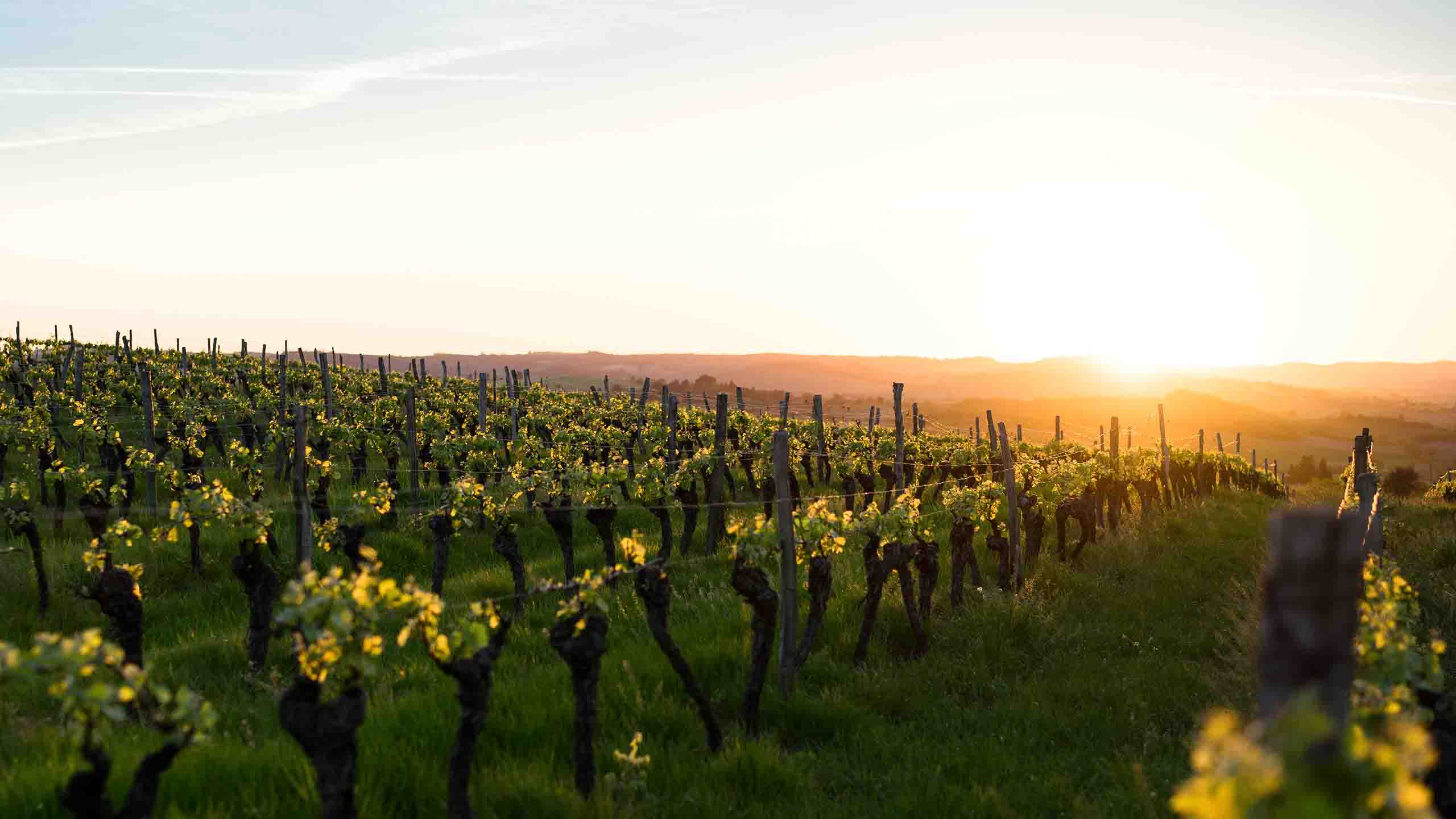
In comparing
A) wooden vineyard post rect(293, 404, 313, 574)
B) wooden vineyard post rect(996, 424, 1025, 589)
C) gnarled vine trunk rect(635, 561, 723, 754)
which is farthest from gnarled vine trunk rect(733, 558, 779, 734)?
wooden vineyard post rect(996, 424, 1025, 589)

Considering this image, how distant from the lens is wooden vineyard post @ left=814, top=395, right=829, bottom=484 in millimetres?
29172

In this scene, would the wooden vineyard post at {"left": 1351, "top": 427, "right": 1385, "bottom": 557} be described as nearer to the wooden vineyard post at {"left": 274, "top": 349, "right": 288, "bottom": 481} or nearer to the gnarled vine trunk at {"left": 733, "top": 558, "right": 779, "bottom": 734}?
the gnarled vine trunk at {"left": 733, "top": 558, "right": 779, "bottom": 734}

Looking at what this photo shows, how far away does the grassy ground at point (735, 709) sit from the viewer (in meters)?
8.70

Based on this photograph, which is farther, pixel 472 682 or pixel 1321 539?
pixel 472 682

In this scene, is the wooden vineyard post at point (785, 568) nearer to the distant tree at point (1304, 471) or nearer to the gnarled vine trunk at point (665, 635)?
the gnarled vine trunk at point (665, 635)

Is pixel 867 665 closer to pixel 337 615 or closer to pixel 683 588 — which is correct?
pixel 683 588

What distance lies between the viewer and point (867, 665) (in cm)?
1389

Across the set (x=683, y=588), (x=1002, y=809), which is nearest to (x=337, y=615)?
(x=1002, y=809)

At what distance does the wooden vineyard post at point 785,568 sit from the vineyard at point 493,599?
0.05 metres

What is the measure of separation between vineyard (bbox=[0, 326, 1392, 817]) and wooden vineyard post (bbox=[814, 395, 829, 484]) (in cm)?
28

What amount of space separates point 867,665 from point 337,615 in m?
9.26

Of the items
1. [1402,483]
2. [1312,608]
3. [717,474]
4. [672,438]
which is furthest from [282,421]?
[1402,483]

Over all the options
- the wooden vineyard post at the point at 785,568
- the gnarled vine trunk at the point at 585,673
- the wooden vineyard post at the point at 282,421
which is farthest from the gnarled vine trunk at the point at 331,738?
the wooden vineyard post at the point at 282,421

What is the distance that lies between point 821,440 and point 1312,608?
25957 millimetres
